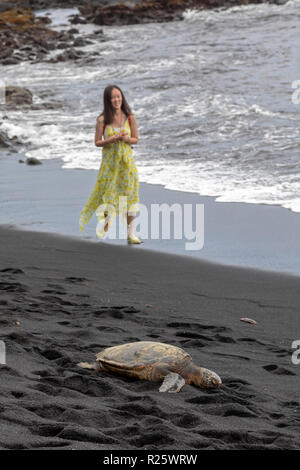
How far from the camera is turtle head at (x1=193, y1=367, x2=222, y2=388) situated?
3992mm

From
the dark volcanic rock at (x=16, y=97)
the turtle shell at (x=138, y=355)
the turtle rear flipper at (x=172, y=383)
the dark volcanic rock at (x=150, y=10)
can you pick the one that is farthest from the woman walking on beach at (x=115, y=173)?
the dark volcanic rock at (x=150, y=10)

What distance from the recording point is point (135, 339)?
4.87m

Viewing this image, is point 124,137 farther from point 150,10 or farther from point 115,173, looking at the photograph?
point 150,10

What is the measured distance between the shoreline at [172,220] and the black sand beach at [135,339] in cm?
29

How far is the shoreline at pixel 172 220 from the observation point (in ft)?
23.9

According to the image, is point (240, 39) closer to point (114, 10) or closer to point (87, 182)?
point (114, 10)

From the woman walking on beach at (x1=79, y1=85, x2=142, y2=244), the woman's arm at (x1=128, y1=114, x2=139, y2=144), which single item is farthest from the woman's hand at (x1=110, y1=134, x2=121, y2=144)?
the woman's arm at (x1=128, y1=114, x2=139, y2=144)

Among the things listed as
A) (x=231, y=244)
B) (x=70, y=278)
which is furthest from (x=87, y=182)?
(x=70, y=278)

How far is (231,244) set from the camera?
299 inches

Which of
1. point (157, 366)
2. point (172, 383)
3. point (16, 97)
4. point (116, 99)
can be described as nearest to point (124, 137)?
point (116, 99)

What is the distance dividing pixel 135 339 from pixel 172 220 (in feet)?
12.4

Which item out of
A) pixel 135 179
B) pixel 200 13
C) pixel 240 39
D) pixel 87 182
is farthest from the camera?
pixel 200 13

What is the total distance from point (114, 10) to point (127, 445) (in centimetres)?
3885

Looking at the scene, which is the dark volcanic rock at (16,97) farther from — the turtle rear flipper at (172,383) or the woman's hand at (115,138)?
the turtle rear flipper at (172,383)
